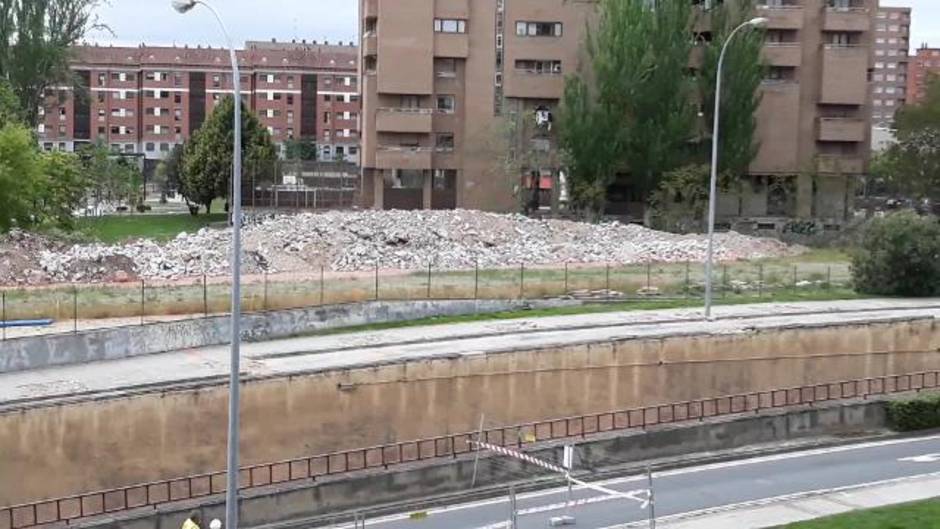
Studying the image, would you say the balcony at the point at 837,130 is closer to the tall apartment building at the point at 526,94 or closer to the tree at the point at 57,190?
the tall apartment building at the point at 526,94

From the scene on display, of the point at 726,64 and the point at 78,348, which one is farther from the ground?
the point at 726,64

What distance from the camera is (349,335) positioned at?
124ft

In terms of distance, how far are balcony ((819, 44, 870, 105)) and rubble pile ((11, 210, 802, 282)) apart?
17163mm

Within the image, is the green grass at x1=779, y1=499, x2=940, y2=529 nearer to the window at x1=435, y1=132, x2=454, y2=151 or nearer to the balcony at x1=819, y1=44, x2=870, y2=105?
the window at x1=435, y1=132, x2=454, y2=151

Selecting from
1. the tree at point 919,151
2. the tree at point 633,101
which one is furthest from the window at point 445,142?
the tree at point 919,151

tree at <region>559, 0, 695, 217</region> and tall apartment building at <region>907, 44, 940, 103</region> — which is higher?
tall apartment building at <region>907, 44, 940, 103</region>

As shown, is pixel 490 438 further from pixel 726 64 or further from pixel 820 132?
pixel 820 132

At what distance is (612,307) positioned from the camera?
43719 millimetres

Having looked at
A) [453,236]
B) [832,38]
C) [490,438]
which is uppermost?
[832,38]

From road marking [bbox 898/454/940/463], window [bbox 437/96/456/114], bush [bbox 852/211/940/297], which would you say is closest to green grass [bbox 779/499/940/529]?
road marking [bbox 898/454/940/463]

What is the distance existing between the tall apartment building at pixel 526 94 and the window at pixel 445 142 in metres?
0.10

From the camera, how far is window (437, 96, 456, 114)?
79.6 meters

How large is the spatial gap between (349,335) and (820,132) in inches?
2063

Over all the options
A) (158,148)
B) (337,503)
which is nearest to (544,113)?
(337,503)
